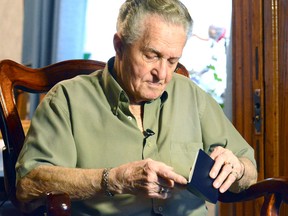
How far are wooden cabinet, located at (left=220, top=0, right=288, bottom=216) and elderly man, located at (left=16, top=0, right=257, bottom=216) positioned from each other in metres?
0.48

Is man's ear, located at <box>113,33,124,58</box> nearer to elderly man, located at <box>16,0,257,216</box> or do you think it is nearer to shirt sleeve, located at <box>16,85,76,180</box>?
elderly man, located at <box>16,0,257,216</box>

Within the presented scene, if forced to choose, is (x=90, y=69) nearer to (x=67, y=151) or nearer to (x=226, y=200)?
(x=67, y=151)

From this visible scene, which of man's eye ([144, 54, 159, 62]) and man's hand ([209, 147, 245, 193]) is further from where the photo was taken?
man's eye ([144, 54, 159, 62])

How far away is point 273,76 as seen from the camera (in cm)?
225

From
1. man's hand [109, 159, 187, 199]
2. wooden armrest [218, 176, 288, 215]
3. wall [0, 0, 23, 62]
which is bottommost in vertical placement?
wooden armrest [218, 176, 288, 215]

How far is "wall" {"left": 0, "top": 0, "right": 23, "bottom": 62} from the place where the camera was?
11.1 feet

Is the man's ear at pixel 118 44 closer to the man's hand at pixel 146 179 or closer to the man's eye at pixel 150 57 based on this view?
the man's eye at pixel 150 57

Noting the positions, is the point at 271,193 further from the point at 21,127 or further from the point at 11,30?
the point at 11,30

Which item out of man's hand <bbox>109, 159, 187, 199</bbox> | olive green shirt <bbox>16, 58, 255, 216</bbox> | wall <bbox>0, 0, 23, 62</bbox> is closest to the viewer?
man's hand <bbox>109, 159, 187, 199</bbox>

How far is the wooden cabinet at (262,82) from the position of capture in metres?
2.25

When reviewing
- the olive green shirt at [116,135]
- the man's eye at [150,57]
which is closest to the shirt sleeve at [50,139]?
the olive green shirt at [116,135]

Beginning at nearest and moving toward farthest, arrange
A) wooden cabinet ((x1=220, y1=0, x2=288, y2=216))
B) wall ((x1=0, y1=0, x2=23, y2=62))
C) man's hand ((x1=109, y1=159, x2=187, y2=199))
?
man's hand ((x1=109, y1=159, x2=187, y2=199))
wooden cabinet ((x1=220, y1=0, x2=288, y2=216))
wall ((x1=0, y1=0, x2=23, y2=62))

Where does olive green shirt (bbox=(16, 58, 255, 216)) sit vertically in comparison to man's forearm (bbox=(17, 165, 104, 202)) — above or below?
above

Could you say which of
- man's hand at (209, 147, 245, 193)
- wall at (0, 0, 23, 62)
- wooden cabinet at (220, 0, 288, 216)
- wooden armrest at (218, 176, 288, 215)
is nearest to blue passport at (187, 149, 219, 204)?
man's hand at (209, 147, 245, 193)
